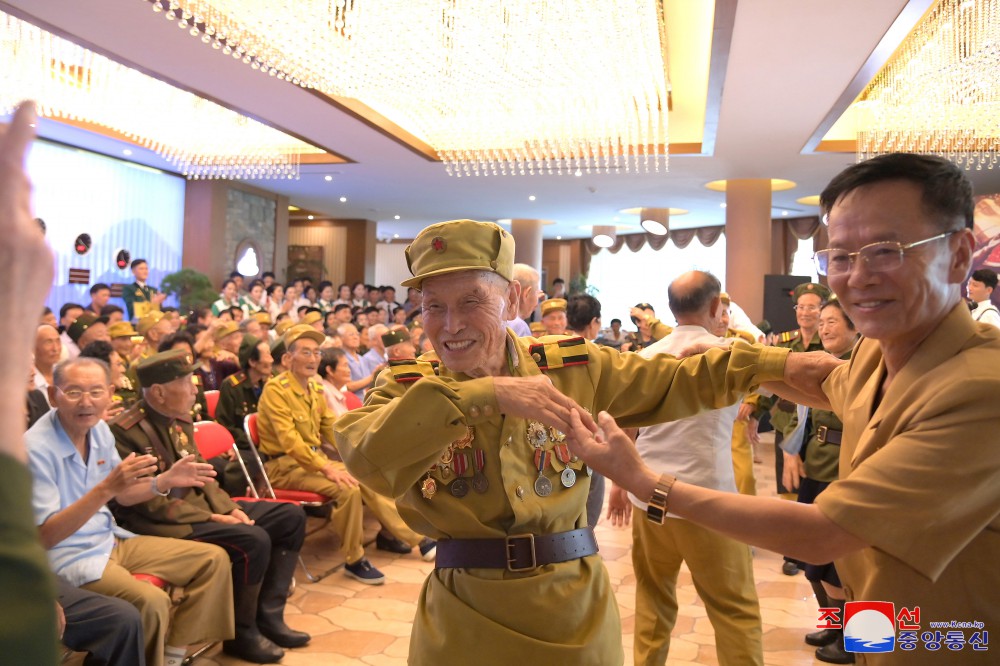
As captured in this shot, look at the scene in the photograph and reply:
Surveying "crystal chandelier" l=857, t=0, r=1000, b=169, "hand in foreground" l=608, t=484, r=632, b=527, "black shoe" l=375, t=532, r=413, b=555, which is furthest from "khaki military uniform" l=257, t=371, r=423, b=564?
"crystal chandelier" l=857, t=0, r=1000, b=169

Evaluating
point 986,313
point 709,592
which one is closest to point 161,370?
point 709,592

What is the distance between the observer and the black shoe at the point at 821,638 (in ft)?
12.7

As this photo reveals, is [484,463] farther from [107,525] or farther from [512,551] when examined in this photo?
[107,525]

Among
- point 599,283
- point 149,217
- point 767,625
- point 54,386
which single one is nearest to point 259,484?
point 54,386

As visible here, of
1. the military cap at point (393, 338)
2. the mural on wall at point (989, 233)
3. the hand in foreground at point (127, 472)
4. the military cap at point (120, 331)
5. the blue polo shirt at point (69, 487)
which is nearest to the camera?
the hand in foreground at point (127, 472)

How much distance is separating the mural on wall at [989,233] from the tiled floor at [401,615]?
7.90 m

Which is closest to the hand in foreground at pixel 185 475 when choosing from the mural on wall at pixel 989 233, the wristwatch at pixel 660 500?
the wristwatch at pixel 660 500

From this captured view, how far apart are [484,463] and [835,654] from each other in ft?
9.50

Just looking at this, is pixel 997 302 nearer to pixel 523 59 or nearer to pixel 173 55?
pixel 523 59

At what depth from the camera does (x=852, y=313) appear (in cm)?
138

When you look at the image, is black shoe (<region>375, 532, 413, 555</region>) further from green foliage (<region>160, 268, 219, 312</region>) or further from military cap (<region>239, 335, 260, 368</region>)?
green foliage (<region>160, 268, 219, 312</region>)

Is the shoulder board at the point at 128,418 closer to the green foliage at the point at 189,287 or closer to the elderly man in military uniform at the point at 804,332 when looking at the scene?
the elderly man in military uniform at the point at 804,332

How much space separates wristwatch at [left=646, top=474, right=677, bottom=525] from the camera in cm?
137

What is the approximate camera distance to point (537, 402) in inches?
59.1
